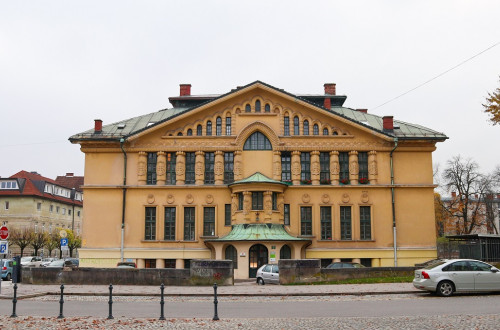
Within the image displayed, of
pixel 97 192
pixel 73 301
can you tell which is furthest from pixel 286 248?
pixel 73 301

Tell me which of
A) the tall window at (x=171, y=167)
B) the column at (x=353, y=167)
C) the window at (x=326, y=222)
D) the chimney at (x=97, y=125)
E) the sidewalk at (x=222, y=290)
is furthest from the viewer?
the chimney at (x=97, y=125)

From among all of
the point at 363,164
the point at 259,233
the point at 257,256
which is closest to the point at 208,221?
the point at 259,233

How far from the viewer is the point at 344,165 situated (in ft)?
145

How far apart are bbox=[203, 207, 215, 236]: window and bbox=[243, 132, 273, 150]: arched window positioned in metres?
5.71

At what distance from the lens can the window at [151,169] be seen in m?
44.0

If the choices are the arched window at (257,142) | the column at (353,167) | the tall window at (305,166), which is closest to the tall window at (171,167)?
the arched window at (257,142)

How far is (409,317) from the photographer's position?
15.9 metres

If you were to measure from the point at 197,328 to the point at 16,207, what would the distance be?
234 feet

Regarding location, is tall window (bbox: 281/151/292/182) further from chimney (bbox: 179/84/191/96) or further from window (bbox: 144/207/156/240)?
chimney (bbox: 179/84/191/96)

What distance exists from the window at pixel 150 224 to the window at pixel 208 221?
397 cm

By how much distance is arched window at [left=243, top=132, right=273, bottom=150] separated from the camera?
4412cm

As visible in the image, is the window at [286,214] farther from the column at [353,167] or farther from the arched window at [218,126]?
the arched window at [218,126]

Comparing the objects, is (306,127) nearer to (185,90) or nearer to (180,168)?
(180,168)

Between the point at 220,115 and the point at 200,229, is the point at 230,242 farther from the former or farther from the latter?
the point at 220,115
